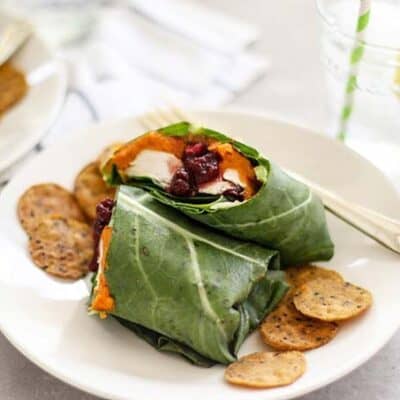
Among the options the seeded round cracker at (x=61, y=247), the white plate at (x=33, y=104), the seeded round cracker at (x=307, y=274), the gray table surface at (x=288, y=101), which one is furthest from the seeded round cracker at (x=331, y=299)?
the white plate at (x=33, y=104)

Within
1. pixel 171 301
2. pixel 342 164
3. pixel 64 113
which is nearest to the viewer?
pixel 171 301

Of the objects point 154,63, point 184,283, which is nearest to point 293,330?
point 184,283

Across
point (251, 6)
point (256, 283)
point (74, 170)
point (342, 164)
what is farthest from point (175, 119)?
point (251, 6)

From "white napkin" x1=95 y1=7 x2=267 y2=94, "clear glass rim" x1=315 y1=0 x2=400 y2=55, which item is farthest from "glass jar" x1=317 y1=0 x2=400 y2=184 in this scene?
"white napkin" x1=95 y1=7 x2=267 y2=94

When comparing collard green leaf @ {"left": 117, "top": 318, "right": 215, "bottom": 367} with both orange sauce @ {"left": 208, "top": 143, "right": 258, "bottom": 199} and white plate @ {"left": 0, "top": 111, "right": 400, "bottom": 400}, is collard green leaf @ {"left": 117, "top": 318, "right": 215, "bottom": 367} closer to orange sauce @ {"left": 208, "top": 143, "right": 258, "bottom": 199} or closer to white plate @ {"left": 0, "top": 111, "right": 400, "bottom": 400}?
white plate @ {"left": 0, "top": 111, "right": 400, "bottom": 400}

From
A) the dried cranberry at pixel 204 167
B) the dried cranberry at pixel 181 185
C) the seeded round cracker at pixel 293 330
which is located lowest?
the seeded round cracker at pixel 293 330

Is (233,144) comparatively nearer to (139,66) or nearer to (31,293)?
(31,293)

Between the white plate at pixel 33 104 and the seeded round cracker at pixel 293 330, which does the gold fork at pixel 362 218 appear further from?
the white plate at pixel 33 104
